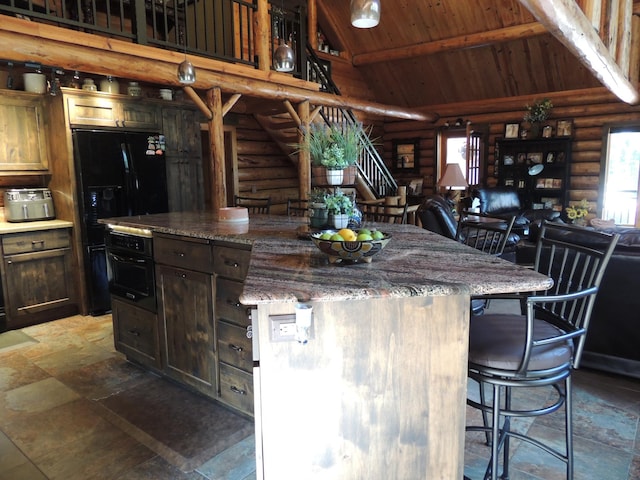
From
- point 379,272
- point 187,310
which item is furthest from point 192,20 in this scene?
point 379,272

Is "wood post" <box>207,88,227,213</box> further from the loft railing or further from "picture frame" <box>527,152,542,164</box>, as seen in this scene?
"picture frame" <box>527,152,542,164</box>

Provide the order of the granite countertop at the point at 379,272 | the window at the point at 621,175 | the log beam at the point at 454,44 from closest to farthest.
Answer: the granite countertop at the point at 379,272 → the log beam at the point at 454,44 → the window at the point at 621,175

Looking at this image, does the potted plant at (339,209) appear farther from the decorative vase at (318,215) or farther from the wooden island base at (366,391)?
the wooden island base at (366,391)

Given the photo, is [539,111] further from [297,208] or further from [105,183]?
[105,183]

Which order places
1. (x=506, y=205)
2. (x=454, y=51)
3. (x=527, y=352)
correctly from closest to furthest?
(x=527, y=352)
(x=506, y=205)
(x=454, y=51)

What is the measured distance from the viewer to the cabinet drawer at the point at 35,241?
4086 mm

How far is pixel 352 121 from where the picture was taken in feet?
24.9

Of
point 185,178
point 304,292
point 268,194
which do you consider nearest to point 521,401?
point 304,292

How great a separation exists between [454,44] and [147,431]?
25.4 feet

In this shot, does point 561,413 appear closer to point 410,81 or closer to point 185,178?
point 185,178

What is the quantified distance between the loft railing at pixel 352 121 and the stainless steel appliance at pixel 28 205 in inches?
152

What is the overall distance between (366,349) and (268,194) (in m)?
6.48

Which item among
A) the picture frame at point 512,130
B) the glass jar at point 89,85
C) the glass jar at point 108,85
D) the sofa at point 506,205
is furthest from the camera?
the picture frame at point 512,130

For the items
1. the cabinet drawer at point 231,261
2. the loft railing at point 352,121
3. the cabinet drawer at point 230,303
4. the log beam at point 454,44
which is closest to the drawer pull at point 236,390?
the cabinet drawer at point 230,303
